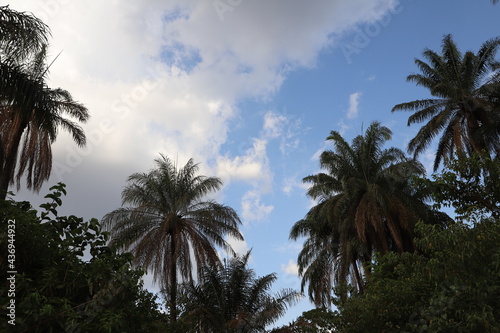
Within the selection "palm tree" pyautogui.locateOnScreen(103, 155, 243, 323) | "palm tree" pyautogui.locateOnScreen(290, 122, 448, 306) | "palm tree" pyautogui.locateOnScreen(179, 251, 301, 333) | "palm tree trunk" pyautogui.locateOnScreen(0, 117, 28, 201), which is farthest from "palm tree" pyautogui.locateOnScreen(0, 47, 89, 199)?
"palm tree" pyautogui.locateOnScreen(290, 122, 448, 306)

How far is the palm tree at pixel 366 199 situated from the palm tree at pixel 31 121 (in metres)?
14.1

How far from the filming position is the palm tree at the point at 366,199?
2308 centimetres

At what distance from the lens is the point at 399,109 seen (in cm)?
Answer: 2742

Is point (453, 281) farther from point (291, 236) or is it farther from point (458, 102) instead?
point (291, 236)

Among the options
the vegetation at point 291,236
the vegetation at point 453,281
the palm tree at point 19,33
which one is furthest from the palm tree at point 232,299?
the palm tree at point 19,33

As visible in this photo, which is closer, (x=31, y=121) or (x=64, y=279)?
(x=64, y=279)

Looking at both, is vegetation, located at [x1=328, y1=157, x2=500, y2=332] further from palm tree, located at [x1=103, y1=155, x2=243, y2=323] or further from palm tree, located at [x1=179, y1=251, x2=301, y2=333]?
palm tree, located at [x1=103, y1=155, x2=243, y2=323]

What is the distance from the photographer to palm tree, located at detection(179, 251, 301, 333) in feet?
57.7

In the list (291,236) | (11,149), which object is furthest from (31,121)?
(291,236)

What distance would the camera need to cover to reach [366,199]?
2383cm

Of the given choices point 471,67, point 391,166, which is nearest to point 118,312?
point 391,166

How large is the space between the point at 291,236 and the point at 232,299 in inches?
527

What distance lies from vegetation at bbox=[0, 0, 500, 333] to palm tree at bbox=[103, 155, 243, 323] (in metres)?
0.07

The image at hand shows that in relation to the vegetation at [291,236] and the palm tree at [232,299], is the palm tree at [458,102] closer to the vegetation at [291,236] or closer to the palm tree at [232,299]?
the vegetation at [291,236]
